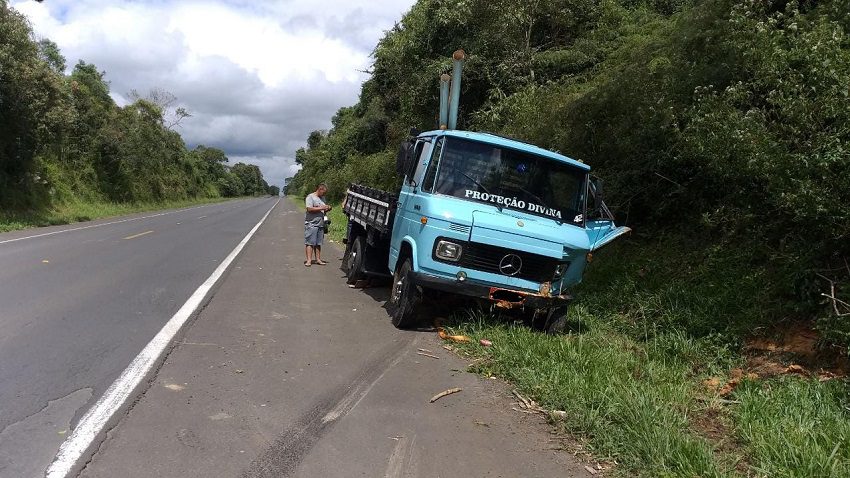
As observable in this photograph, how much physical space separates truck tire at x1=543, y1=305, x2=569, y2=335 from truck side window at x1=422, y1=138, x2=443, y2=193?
2071 mm

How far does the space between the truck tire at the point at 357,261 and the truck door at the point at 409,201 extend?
1.66 meters

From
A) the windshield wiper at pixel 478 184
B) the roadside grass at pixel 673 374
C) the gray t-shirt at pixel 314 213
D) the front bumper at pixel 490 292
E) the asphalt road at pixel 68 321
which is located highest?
the windshield wiper at pixel 478 184

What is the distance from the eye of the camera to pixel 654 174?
9195mm

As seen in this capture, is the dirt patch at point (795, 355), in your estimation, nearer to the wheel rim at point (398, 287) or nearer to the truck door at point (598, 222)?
the truck door at point (598, 222)

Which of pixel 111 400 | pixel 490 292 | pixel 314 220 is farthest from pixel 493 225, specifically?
pixel 314 220

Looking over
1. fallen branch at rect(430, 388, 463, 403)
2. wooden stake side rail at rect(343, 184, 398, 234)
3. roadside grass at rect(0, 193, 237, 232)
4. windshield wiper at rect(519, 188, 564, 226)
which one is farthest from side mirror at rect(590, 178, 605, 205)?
roadside grass at rect(0, 193, 237, 232)

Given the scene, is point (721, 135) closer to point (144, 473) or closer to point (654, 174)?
point (654, 174)

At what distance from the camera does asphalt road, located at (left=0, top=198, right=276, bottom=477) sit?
4.05m

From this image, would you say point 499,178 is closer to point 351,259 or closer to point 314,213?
point 351,259

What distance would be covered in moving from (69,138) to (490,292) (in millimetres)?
35198

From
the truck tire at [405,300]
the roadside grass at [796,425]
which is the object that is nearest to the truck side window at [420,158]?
the truck tire at [405,300]

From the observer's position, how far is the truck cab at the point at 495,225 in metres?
6.63

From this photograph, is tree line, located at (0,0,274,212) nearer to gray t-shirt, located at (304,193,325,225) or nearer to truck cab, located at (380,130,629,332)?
gray t-shirt, located at (304,193,325,225)

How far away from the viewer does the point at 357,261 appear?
10117 mm
